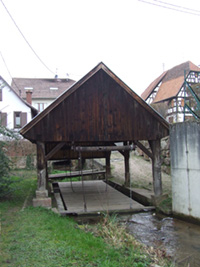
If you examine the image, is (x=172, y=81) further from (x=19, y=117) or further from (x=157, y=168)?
(x=157, y=168)

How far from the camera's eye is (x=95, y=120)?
34.9 feet

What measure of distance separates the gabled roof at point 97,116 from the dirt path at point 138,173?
12.4 feet

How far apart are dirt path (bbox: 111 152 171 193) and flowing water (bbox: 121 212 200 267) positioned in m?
3.52

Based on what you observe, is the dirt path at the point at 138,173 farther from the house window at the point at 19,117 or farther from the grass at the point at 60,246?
the house window at the point at 19,117

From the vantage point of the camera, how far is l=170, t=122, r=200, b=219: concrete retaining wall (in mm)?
9156

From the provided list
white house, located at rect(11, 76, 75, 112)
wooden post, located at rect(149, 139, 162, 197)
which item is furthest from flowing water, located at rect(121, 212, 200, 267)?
white house, located at rect(11, 76, 75, 112)

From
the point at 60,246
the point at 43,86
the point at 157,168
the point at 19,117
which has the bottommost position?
the point at 60,246

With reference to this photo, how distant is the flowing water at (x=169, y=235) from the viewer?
660 centimetres

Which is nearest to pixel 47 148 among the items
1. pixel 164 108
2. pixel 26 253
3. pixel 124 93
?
pixel 124 93

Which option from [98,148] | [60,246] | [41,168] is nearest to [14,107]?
[41,168]

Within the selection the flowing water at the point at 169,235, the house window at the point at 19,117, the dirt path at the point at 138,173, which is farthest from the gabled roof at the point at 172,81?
the flowing water at the point at 169,235

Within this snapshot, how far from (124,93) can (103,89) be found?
0.82m

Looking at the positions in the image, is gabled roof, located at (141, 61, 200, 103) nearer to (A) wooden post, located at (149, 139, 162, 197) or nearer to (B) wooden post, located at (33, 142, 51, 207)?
(A) wooden post, located at (149, 139, 162, 197)

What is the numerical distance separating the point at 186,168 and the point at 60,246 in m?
5.50
